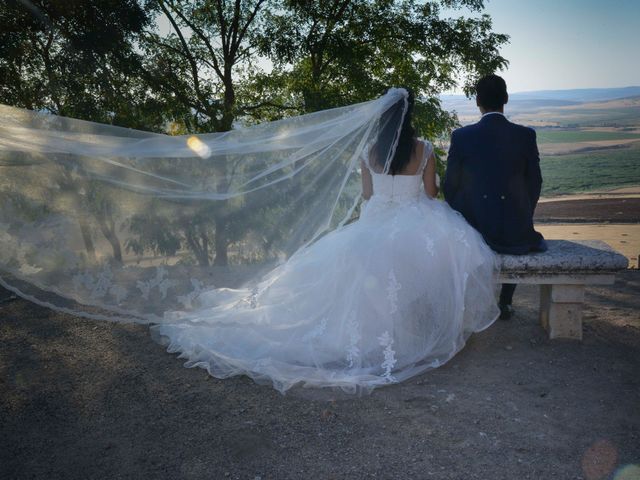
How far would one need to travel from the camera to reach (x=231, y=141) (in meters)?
4.71

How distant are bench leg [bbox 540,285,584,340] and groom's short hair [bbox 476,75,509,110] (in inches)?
63.1

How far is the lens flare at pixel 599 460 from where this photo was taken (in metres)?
2.53

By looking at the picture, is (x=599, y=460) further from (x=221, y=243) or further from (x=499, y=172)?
(x=221, y=243)

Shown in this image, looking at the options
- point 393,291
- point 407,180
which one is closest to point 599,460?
point 393,291

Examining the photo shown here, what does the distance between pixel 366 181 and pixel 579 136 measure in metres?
62.2

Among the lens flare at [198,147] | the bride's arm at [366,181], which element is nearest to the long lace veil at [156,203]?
the lens flare at [198,147]

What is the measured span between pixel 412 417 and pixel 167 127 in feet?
19.7

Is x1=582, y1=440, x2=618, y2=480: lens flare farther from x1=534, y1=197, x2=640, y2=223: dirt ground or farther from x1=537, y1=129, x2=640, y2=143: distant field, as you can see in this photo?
x1=537, y1=129, x2=640, y2=143: distant field

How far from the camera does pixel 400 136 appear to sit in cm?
426

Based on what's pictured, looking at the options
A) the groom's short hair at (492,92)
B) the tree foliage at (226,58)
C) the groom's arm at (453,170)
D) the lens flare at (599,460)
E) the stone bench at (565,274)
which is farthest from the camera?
the tree foliage at (226,58)

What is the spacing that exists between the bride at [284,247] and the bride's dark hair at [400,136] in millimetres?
12

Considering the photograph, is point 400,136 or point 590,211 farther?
point 590,211

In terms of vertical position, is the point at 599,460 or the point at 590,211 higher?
the point at 599,460

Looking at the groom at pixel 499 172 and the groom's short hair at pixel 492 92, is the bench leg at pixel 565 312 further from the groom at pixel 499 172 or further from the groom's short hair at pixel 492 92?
the groom's short hair at pixel 492 92
